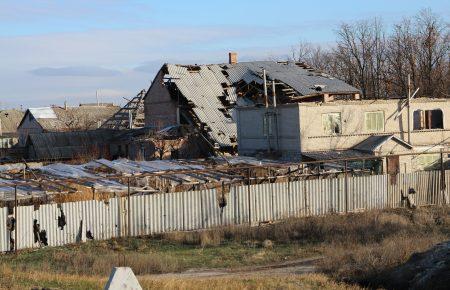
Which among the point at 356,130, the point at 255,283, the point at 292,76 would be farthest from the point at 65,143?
the point at 255,283

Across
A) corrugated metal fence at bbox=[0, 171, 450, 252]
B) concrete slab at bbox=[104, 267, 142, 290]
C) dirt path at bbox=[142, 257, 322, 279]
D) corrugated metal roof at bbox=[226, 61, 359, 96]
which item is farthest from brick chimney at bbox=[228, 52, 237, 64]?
concrete slab at bbox=[104, 267, 142, 290]

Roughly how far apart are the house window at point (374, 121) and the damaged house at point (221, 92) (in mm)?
8203

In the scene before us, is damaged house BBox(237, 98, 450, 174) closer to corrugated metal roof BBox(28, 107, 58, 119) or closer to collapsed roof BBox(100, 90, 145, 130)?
collapsed roof BBox(100, 90, 145, 130)

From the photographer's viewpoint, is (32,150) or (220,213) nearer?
(220,213)

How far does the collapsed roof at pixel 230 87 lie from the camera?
48506mm

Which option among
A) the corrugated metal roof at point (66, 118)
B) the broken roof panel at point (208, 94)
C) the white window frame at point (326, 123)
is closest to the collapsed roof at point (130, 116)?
the broken roof panel at point (208, 94)

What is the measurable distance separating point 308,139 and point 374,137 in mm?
3794

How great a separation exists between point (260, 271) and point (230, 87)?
36.0 m

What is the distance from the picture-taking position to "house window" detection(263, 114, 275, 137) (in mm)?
40394

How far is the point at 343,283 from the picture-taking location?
1551cm

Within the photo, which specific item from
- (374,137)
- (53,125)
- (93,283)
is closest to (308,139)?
(374,137)

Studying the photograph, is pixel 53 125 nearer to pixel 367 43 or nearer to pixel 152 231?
pixel 367 43

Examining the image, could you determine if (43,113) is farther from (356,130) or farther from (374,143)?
(374,143)

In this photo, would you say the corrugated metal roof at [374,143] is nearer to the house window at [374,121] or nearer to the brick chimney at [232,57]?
the house window at [374,121]
